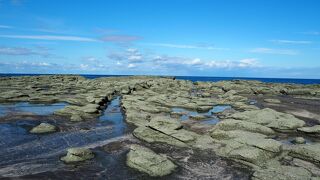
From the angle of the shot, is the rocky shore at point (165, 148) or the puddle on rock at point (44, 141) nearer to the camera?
the rocky shore at point (165, 148)

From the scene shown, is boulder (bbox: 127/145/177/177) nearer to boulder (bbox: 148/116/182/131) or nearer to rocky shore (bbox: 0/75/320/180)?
rocky shore (bbox: 0/75/320/180)

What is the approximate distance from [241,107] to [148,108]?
13.9 meters

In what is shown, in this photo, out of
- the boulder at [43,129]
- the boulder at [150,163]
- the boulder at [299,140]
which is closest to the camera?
the boulder at [150,163]

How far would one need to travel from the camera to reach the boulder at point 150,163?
1844 cm

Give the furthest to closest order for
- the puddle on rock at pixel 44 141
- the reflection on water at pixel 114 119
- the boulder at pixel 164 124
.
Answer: the reflection on water at pixel 114 119, the boulder at pixel 164 124, the puddle on rock at pixel 44 141

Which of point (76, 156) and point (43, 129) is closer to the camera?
point (76, 156)

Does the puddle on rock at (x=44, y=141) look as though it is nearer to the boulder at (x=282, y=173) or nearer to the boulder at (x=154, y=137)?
the boulder at (x=154, y=137)

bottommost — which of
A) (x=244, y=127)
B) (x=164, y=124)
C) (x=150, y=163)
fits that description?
(x=150, y=163)

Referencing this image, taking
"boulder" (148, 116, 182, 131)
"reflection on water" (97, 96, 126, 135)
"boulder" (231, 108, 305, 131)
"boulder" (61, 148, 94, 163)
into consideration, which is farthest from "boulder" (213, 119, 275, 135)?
"boulder" (61, 148, 94, 163)

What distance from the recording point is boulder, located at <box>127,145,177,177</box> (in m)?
18.4

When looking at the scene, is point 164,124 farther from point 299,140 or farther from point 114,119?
point 299,140

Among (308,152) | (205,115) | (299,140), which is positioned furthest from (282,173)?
(205,115)

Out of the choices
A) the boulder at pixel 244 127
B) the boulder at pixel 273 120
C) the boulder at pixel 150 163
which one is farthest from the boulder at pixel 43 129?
the boulder at pixel 273 120

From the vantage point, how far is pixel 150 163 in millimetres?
18984
